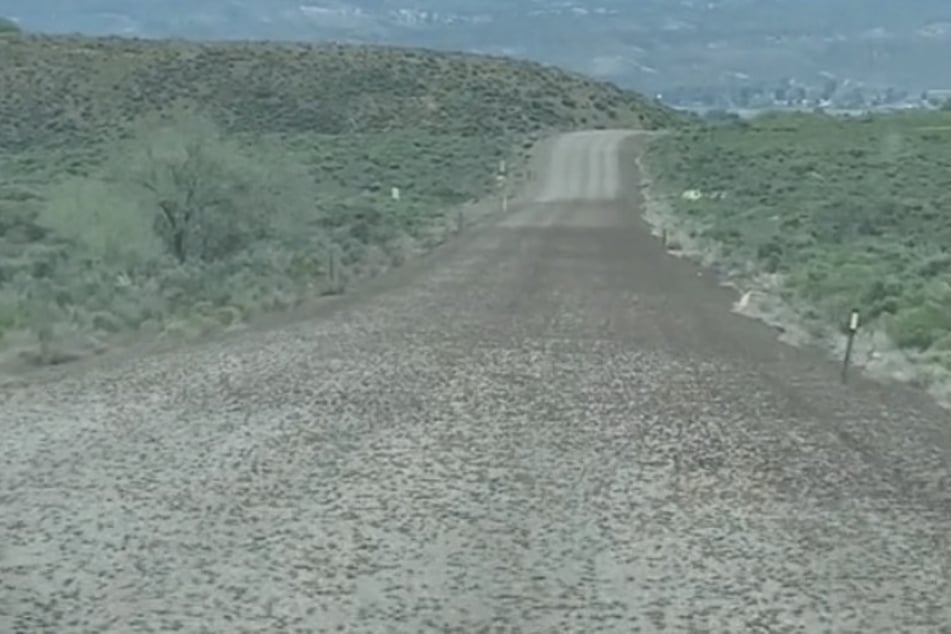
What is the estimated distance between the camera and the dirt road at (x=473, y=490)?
9.77 meters

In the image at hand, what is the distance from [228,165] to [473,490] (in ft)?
81.1

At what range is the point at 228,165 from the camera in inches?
1444

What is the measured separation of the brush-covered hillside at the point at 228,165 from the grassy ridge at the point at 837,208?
7.18m

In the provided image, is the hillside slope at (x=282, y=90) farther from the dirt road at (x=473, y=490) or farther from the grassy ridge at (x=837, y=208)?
the dirt road at (x=473, y=490)

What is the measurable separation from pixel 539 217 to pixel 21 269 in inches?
924

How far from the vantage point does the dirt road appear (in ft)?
32.0

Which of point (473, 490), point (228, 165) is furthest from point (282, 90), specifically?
point (473, 490)

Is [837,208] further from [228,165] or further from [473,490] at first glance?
[473,490]

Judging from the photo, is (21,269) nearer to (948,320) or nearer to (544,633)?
(948,320)

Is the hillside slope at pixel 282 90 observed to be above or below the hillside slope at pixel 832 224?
below

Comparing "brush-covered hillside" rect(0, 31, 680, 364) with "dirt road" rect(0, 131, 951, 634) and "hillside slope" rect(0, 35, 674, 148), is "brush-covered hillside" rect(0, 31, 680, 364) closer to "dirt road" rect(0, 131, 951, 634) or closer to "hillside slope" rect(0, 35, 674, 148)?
"hillside slope" rect(0, 35, 674, 148)

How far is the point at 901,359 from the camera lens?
2098 centimetres

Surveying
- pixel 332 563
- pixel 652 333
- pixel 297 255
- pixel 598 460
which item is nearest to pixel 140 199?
pixel 297 255

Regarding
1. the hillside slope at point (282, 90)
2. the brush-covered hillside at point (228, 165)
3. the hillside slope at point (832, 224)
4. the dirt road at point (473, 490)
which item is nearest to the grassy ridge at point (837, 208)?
the hillside slope at point (832, 224)
